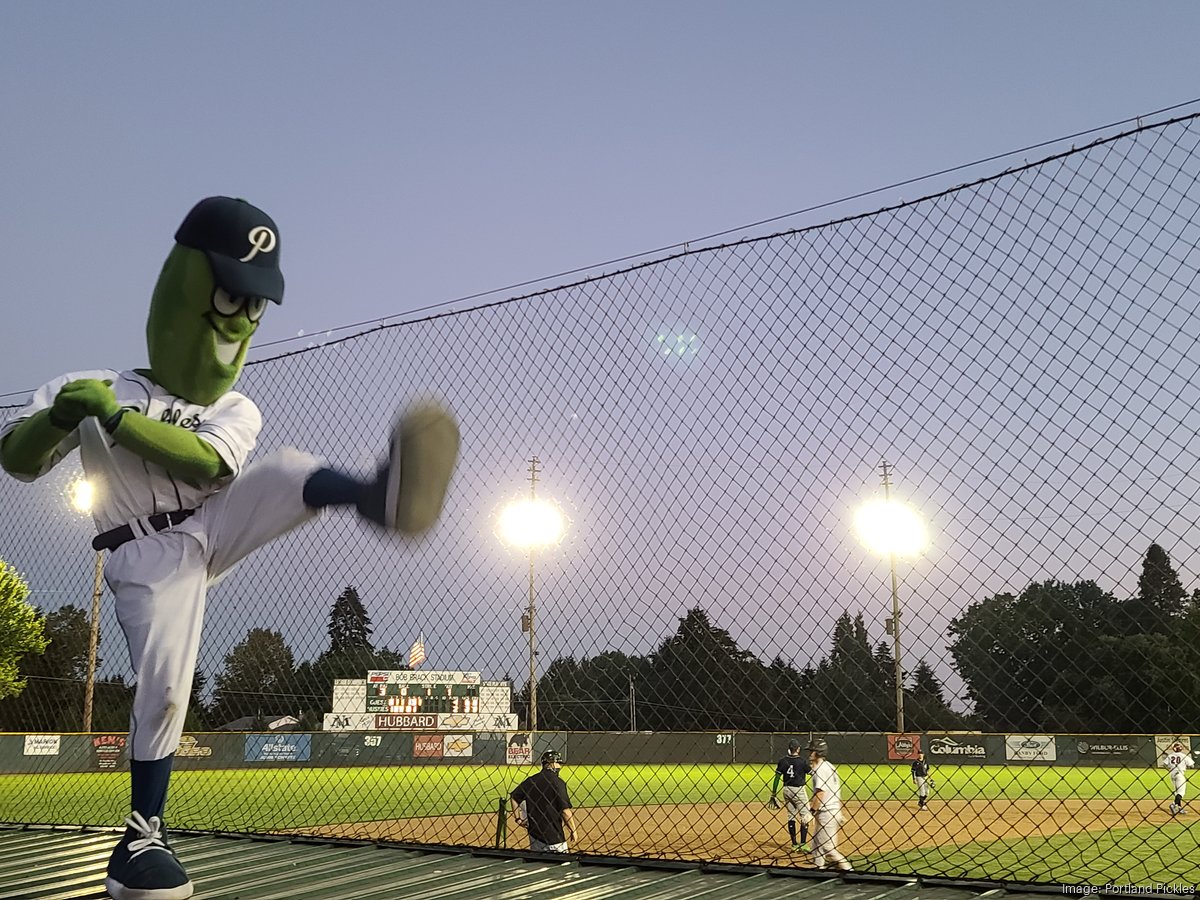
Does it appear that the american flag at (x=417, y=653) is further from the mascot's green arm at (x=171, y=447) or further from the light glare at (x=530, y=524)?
the mascot's green arm at (x=171, y=447)

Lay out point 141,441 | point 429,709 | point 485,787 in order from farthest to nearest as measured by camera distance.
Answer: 1. point 429,709
2. point 485,787
3. point 141,441

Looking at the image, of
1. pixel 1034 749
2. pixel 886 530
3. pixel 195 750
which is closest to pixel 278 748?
pixel 195 750

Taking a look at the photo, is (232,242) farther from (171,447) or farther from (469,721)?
(469,721)

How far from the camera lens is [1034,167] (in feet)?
11.3

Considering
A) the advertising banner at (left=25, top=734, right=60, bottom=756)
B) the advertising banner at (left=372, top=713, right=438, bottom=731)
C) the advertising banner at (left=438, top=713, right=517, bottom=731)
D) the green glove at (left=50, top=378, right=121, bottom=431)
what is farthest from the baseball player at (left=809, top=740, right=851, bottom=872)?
the advertising banner at (left=372, top=713, right=438, bottom=731)

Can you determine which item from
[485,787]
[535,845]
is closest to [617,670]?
[535,845]

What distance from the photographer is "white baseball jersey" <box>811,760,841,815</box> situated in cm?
848

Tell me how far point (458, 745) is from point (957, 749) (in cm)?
911

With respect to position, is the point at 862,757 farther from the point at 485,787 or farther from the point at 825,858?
the point at 825,858

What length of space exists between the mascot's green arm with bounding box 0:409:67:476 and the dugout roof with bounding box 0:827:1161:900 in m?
1.34

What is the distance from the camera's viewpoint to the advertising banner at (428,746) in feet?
59.5

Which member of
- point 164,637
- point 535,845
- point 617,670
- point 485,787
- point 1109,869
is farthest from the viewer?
point 485,787

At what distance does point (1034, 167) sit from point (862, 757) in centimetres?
1694

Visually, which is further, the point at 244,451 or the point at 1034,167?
the point at 1034,167
